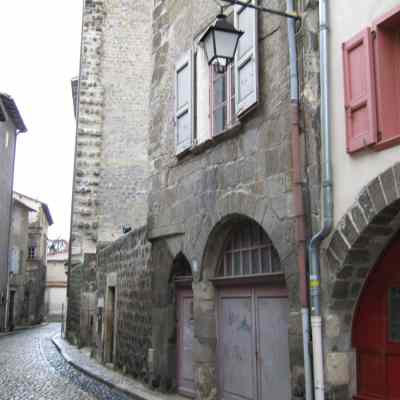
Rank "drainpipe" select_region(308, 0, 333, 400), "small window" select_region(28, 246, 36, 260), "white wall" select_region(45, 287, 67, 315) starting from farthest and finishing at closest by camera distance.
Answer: "white wall" select_region(45, 287, 67, 315)
"small window" select_region(28, 246, 36, 260)
"drainpipe" select_region(308, 0, 333, 400)

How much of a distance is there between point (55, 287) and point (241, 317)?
4572cm

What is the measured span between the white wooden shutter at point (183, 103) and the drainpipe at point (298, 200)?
104 inches

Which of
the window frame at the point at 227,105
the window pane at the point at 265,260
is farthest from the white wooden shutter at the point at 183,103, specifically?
the window pane at the point at 265,260

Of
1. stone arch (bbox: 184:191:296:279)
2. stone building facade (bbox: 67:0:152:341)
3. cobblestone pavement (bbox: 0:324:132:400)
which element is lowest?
cobblestone pavement (bbox: 0:324:132:400)

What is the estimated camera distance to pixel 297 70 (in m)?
6.03

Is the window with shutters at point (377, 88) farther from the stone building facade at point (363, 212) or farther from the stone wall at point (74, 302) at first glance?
the stone wall at point (74, 302)

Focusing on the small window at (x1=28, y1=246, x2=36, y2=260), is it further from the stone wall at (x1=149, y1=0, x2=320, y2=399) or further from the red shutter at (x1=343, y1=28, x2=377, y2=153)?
the red shutter at (x1=343, y1=28, x2=377, y2=153)

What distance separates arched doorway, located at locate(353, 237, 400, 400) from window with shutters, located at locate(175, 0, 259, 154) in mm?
2428

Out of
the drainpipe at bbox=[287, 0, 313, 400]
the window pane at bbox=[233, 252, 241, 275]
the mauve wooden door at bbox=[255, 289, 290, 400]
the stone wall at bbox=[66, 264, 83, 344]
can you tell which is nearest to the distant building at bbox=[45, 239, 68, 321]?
the stone wall at bbox=[66, 264, 83, 344]

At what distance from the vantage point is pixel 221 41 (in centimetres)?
614

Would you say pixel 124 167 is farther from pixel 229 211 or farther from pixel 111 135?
pixel 229 211

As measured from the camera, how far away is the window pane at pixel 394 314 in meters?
5.17

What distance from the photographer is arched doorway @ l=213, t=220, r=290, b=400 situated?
6.64 meters

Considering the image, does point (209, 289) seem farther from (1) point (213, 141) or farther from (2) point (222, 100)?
(2) point (222, 100)
